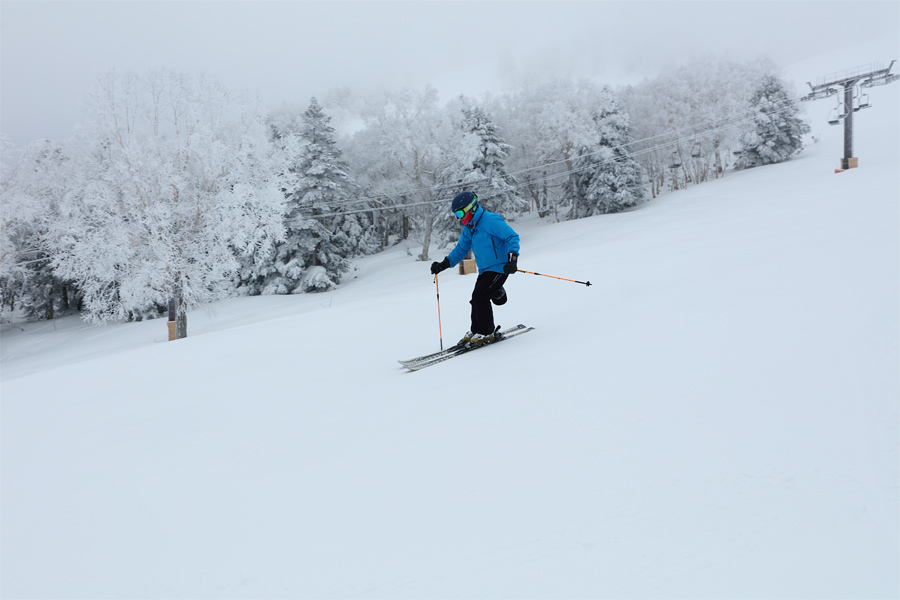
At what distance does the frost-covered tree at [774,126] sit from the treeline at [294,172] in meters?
0.13

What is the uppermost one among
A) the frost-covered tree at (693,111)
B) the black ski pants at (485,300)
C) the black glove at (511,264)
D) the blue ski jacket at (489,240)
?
the frost-covered tree at (693,111)

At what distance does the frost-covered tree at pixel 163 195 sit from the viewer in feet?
53.1

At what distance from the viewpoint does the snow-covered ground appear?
74.9 inches

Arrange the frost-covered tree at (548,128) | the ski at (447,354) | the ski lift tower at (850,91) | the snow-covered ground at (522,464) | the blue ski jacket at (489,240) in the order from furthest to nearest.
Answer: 1. the frost-covered tree at (548,128)
2. the ski lift tower at (850,91)
3. the blue ski jacket at (489,240)
4. the ski at (447,354)
5. the snow-covered ground at (522,464)

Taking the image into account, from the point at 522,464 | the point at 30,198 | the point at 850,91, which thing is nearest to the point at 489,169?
the point at 850,91

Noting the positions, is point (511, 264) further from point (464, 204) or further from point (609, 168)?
point (609, 168)

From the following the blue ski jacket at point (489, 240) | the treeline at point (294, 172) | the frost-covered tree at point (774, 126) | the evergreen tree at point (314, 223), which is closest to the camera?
the blue ski jacket at point (489, 240)

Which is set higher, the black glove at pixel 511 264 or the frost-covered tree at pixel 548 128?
the frost-covered tree at pixel 548 128

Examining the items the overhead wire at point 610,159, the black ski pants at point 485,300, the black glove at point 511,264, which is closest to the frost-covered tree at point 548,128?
the overhead wire at point 610,159

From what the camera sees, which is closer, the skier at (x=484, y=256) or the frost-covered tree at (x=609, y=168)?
the skier at (x=484, y=256)

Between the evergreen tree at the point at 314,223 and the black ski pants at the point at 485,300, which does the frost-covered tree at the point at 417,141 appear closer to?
the evergreen tree at the point at 314,223

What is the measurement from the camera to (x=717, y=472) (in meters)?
2.29

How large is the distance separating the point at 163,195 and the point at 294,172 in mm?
10335

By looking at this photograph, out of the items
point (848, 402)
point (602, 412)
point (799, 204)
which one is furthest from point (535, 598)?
point (799, 204)
